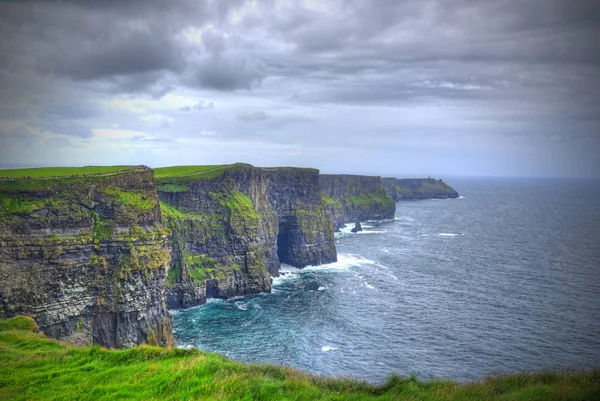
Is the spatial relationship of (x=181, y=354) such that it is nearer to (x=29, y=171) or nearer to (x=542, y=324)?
(x=29, y=171)

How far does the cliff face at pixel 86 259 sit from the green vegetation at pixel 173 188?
23.4 m

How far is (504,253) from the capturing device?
12531 centimetres

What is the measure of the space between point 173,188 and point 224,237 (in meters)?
14.9

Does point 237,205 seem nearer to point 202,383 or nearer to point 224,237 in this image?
→ point 224,237

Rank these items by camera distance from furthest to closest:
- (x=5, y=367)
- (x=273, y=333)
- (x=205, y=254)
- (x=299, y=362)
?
(x=205, y=254) < (x=273, y=333) < (x=299, y=362) < (x=5, y=367)

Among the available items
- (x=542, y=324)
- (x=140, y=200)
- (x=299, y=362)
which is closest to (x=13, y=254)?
(x=140, y=200)

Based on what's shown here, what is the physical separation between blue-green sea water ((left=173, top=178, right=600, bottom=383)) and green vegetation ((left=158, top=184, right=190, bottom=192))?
24482 millimetres

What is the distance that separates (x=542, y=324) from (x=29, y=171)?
3384 inches

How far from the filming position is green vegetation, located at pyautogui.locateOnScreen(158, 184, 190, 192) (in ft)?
291

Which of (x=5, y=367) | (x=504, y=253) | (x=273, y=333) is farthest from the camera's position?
(x=504, y=253)

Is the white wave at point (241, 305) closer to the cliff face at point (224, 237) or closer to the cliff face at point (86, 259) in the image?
the cliff face at point (224, 237)

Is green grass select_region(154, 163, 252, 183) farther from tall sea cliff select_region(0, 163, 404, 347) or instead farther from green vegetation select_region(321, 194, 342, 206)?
green vegetation select_region(321, 194, 342, 206)

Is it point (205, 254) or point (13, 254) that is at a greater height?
point (13, 254)

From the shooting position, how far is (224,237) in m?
91.9
